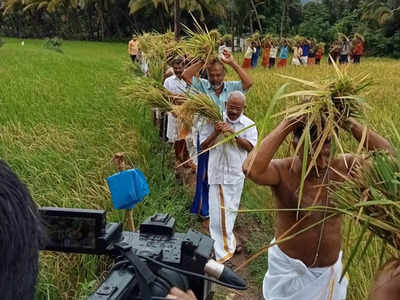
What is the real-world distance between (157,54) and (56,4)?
2807cm

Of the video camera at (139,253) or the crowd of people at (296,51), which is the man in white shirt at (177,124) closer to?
the video camera at (139,253)

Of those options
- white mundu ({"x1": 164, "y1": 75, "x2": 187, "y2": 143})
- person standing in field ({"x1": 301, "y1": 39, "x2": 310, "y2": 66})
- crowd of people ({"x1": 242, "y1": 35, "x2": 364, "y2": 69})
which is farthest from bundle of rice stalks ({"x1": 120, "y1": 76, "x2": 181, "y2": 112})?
person standing in field ({"x1": 301, "y1": 39, "x2": 310, "y2": 66})

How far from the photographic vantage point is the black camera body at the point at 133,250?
105cm

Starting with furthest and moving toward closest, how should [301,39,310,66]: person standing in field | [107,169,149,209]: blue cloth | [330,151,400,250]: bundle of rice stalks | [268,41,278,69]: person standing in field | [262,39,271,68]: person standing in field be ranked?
1. [301,39,310,66]: person standing in field
2. [262,39,271,68]: person standing in field
3. [268,41,278,69]: person standing in field
4. [107,169,149,209]: blue cloth
5. [330,151,400,250]: bundle of rice stalks

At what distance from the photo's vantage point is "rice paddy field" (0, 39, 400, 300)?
307 cm

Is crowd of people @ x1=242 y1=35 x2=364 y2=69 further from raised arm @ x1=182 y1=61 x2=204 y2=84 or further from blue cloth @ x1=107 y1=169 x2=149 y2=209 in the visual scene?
blue cloth @ x1=107 y1=169 x2=149 y2=209

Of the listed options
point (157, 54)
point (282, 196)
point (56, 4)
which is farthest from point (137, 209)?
point (56, 4)

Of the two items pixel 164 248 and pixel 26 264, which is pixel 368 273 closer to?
pixel 164 248

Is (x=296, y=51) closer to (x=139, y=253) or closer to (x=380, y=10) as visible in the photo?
(x=380, y=10)

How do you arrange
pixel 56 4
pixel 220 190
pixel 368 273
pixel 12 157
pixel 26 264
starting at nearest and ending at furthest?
pixel 26 264 < pixel 368 273 < pixel 220 190 < pixel 12 157 < pixel 56 4

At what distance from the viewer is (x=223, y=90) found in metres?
3.95

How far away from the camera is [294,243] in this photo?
2.40 metres

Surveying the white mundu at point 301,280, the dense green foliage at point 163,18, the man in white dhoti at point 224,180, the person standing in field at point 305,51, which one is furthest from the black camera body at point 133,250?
the dense green foliage at point 163,18

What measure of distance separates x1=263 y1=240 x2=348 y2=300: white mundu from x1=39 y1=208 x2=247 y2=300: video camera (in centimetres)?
126
